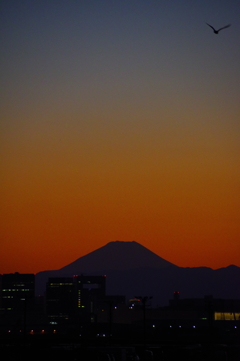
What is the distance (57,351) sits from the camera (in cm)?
5250

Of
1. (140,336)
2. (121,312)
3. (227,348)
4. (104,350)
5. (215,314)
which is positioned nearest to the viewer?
(104,350)

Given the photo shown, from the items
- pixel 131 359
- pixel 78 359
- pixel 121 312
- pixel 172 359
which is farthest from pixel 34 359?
pixel 121 312

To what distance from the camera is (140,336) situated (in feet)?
324

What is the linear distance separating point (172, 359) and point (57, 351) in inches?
443

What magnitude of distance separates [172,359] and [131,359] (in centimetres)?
418

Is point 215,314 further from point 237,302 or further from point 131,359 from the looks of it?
point 131,359

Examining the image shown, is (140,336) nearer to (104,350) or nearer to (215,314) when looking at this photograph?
(104,350)

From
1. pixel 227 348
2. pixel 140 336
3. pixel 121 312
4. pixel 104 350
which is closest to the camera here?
pixel 104 350

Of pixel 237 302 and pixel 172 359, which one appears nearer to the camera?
pixel 172 359

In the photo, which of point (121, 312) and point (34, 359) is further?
point (121, 312)

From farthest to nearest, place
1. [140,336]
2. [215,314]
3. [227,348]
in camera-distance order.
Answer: [215,314] → [140,336] → [227,348]

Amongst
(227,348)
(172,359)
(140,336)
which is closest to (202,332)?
(140,336)

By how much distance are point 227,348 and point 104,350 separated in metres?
13.7

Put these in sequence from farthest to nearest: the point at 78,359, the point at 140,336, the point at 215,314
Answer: the point at 215,314, the point at 140,336, the point at 78,359
